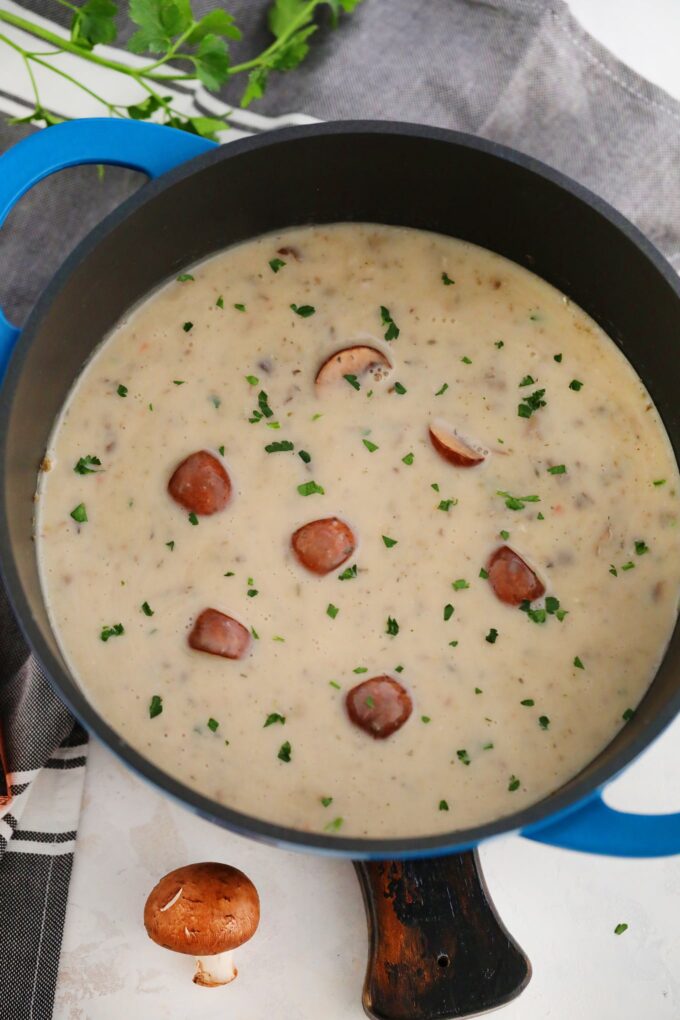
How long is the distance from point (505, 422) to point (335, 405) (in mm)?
329

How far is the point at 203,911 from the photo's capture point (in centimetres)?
221

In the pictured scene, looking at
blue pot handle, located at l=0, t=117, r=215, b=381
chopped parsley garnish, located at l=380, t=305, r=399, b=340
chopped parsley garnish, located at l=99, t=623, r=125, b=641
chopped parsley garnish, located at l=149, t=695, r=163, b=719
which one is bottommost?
Result: chopped parsley garnish, located at l=149, t=695, r=163, b=719

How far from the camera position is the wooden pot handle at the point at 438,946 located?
2.21 metres

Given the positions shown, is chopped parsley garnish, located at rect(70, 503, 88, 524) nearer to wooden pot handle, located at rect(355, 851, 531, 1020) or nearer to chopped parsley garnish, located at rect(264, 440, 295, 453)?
chopped parsley garnish, located at rect(264, 440, 295, 453)

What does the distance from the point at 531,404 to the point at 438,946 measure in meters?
1.04

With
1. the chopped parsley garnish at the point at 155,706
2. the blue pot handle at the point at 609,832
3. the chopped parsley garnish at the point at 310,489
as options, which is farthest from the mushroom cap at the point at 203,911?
the chopped parsley garnish at the point at 310,489

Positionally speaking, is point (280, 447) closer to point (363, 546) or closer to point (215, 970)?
point (363, 546)

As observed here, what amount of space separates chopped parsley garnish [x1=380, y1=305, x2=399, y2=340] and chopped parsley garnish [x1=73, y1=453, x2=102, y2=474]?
0.62 meters

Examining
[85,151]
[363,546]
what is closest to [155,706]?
[363,546]

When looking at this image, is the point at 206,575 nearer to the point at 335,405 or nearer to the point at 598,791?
the point at 335,405

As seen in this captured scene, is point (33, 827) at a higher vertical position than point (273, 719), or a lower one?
lower

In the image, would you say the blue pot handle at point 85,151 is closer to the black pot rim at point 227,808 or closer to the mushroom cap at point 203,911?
the black pot rim at point 227,808

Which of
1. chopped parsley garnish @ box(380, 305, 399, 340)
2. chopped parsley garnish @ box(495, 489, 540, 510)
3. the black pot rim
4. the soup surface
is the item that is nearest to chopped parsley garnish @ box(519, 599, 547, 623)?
the soup surface

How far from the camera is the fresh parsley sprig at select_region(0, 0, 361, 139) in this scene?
90.5 inches
